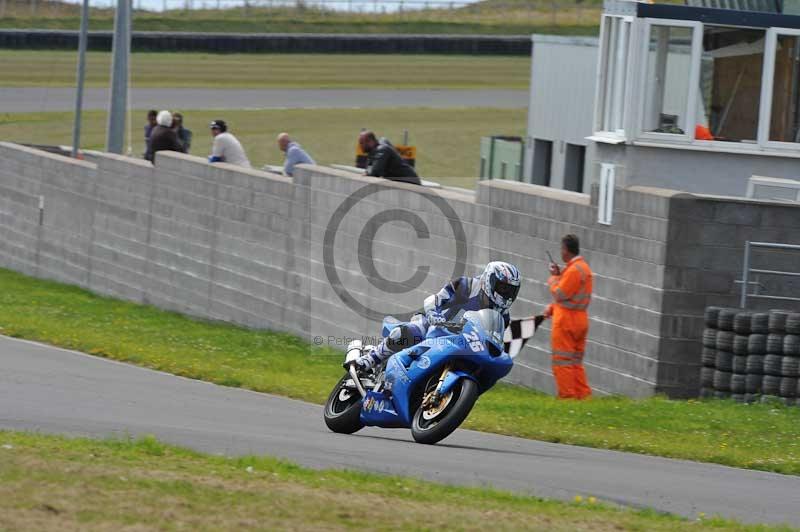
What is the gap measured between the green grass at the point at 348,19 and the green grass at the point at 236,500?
146 feet

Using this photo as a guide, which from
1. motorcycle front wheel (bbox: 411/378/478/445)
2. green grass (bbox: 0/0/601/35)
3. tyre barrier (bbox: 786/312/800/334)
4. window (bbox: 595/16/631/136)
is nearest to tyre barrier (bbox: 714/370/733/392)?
tyre barrier (bbox: 786/312/800/334)

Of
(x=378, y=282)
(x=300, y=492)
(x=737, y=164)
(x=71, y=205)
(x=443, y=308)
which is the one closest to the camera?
(x=300, y=492)

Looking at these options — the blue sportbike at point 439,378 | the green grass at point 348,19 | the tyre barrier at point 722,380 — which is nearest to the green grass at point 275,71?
the green grass at point 348,19

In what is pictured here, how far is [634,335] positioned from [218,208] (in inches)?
367

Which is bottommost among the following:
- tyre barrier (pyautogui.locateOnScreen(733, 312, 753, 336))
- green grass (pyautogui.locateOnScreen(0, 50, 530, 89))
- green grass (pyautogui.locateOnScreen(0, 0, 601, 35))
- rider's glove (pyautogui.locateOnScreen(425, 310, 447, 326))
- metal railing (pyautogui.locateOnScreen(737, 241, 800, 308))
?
tyre barrier (pyautogui.locateOnScreen(733, 312, 753, 336))

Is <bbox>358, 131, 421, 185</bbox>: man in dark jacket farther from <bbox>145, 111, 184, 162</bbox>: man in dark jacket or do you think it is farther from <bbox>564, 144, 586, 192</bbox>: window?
<bbox>564, 144, 586, 192</bbox>: window

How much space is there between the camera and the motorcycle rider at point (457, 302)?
11.5 meters

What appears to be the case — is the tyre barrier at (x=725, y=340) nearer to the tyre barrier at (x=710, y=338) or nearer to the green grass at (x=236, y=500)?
the tyre barrier at (x=710, y=338)

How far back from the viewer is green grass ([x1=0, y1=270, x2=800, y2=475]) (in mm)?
12789

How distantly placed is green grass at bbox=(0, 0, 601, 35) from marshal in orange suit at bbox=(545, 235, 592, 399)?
39.3 m

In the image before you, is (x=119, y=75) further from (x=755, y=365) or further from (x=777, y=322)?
(x=777, y=322)

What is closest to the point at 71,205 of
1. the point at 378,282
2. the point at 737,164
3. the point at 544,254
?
the point at 378,282

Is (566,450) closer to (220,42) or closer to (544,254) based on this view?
(544,254)

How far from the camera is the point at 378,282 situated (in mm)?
19984
